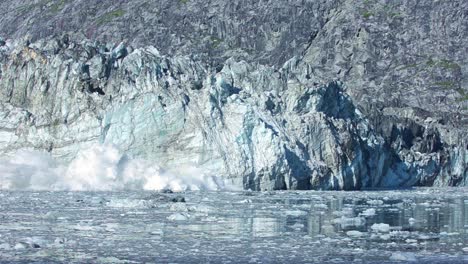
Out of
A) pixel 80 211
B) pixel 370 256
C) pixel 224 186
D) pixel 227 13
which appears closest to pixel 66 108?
pixel 224 186

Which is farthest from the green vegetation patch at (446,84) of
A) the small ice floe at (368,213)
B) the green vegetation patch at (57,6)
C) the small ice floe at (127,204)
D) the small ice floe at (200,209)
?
the small ice floe at (200,209)

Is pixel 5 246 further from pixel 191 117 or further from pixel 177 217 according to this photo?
pixel 191 117

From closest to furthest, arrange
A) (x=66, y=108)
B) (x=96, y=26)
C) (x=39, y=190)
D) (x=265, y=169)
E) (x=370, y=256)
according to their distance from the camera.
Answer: (x=370, y=256) → (x=39, y=190) → (x=265, y=169) → (x=66, y=108) → (x=96, y=26)

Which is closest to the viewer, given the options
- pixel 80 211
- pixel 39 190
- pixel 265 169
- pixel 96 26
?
pixel 80 211

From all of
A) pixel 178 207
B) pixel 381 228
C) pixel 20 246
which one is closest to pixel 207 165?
pixel 178 207

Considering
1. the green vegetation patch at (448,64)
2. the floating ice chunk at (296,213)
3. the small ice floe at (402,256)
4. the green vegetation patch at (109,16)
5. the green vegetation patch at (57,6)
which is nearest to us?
the small ice floe at (402,256)

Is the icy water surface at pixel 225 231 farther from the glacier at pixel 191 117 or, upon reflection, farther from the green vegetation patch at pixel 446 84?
the green vegetation patch at pixel 446 84

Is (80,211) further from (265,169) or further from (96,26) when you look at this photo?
(96,26)
